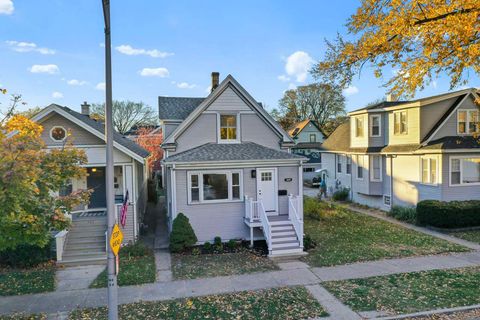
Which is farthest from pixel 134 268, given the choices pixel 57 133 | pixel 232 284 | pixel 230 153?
pixel 57 133

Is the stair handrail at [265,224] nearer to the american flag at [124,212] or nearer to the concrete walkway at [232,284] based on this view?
the concrete walkway at [232,284]

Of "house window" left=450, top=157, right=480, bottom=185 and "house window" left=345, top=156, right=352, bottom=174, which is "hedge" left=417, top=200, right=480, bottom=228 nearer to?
"house window" left=450, top=157, right=480, bottom=185

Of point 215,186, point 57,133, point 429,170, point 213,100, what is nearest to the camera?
point 57,133

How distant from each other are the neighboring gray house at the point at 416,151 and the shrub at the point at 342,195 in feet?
2.18

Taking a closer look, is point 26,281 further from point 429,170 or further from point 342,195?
point 342,195

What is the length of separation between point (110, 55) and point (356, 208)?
2055 cm

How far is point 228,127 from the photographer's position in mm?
15547

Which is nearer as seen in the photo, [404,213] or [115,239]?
[115,239]

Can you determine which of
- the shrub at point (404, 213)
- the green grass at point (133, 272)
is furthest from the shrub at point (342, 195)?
the green grass at point (133, 272)

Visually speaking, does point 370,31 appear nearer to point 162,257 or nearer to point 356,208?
point 162,257

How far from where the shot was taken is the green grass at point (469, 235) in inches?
577

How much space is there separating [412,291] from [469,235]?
28.0 feet

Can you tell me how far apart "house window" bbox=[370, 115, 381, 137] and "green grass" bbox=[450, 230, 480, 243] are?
8.48 m

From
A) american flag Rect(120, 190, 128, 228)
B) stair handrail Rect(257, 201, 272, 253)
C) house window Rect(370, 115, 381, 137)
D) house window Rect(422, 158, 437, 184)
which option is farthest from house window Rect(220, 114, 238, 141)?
house window Rect(370, 115, 381, 137)
